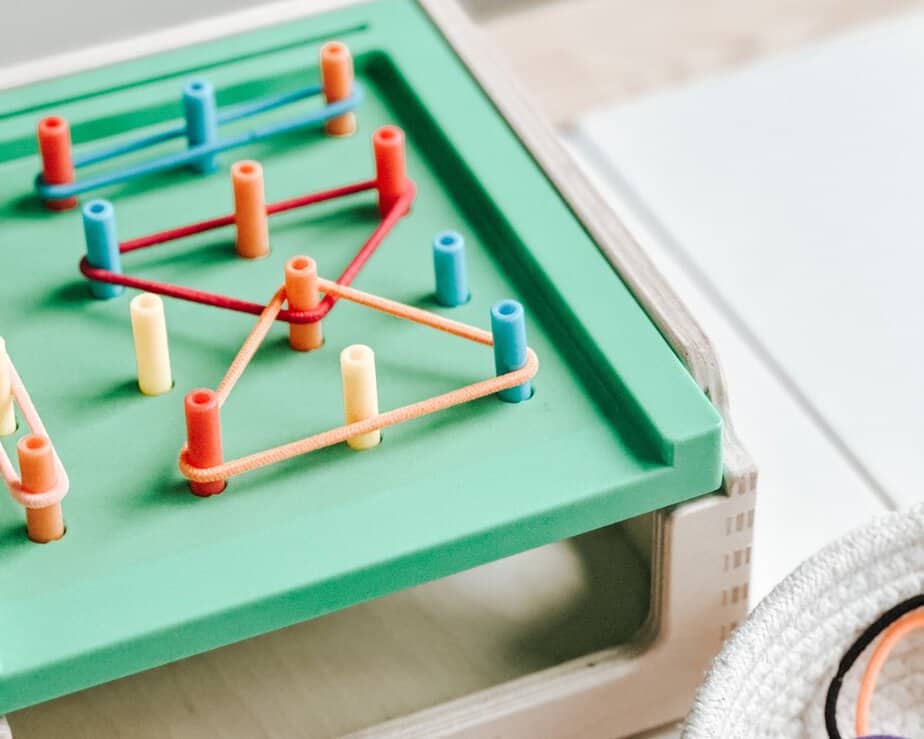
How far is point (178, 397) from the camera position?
2.90 ft

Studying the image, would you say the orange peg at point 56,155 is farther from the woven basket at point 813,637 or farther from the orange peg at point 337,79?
the woven basket at point 813,637

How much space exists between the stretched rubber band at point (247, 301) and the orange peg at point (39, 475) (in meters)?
0.17

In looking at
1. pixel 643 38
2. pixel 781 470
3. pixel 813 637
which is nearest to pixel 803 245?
pixel 781 470

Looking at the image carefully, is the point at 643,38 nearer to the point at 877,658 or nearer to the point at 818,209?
the point at 818,209

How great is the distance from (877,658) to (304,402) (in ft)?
1.13

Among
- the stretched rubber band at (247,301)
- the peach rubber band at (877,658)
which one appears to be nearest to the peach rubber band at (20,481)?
the stretched rubber band at (247,301)

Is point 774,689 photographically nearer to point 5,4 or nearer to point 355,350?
point 355,350

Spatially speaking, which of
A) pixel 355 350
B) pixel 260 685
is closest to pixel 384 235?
pixel 355 350

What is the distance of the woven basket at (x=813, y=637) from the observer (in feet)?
2.67

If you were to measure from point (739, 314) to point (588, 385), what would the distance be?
387 millimetres

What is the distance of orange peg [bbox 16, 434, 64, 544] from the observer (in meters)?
0.77

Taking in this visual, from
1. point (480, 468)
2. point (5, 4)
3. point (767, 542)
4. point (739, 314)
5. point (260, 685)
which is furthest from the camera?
point (5, 4)

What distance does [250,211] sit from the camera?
3.15 feet

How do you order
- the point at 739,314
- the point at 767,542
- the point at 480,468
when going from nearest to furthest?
the point at 480,468
the point at 767,542
the point at 739,314
